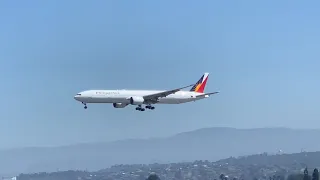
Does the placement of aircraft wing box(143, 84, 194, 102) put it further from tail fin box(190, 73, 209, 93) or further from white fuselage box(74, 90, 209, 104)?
tail fin box(190, 73, 209, 93)

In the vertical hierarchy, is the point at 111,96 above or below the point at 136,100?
above

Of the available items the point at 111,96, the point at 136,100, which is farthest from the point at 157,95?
the point at 111,96

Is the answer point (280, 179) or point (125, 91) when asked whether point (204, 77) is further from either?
point (280, 179)

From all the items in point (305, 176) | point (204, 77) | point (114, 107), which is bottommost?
point (305, 176)

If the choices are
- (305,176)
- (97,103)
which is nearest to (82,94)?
(97,103)

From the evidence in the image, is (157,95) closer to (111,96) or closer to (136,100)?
(136,100)

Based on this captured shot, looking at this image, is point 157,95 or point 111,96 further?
point 157,95

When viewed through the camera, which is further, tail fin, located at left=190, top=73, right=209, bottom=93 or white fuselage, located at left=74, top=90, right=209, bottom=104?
tail fin, located at left=190, top=73, right=209, bottom=93

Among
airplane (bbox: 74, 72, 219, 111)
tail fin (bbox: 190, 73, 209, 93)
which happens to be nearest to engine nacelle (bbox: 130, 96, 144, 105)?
airplane (bbox: 74, 72, 219, 111)
